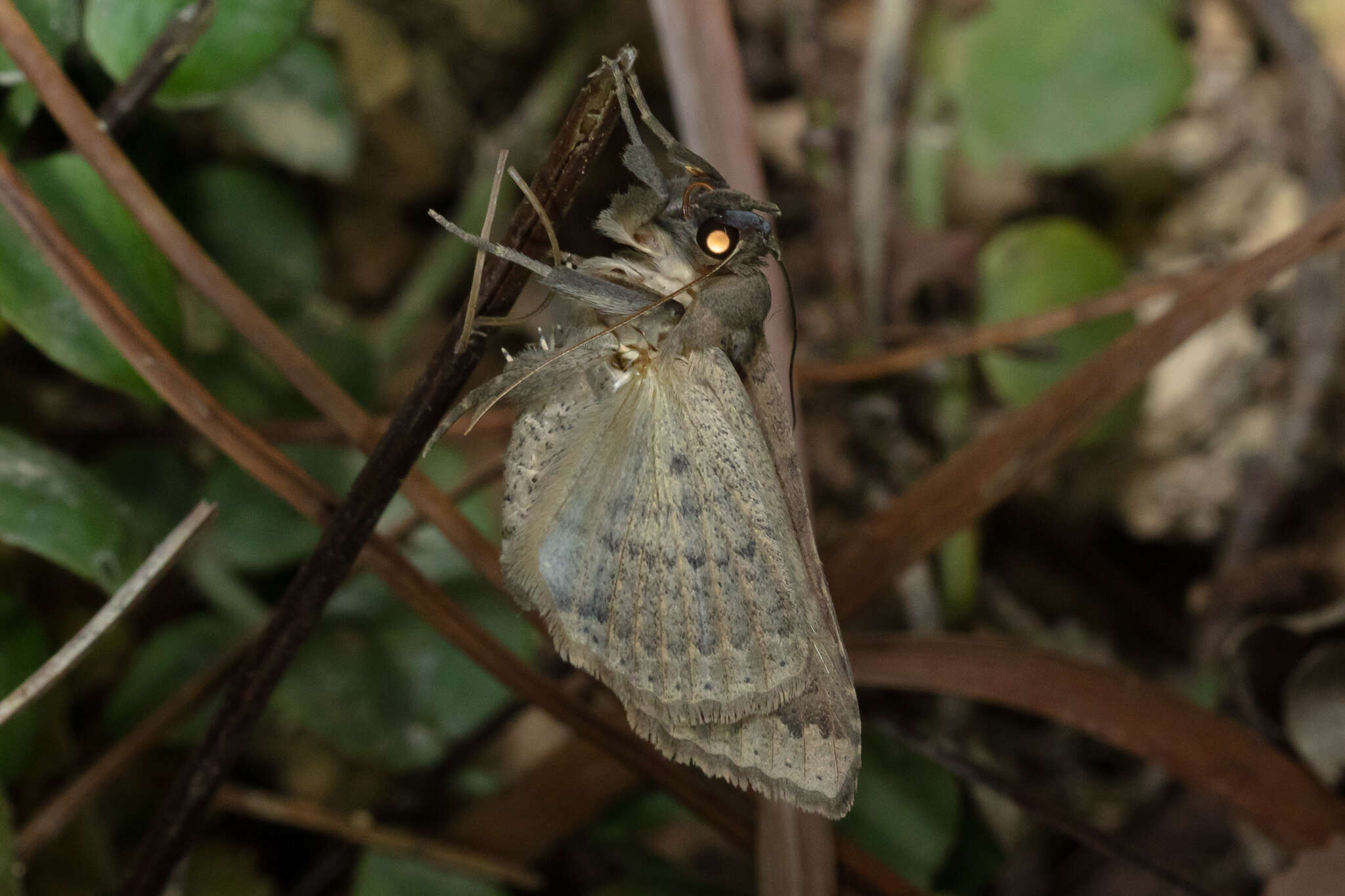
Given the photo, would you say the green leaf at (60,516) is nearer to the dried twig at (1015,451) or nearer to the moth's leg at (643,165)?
the moth's leg at (643,165)

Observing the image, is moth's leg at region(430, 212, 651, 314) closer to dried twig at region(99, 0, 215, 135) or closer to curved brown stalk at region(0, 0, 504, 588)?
curved brown stalk at region(0, 0, 504, 588)

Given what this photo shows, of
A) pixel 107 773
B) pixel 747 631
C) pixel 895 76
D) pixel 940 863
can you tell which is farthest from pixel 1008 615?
pixel 107 773

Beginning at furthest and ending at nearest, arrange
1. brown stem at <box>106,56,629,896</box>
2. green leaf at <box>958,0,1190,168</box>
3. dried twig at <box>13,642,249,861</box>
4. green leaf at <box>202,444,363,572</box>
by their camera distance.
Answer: green leaf at <box>958,0,1190,168</box> → green leaf at <box>202,444,363,572</box> → dried twig at <box>13,642,249,861</box> → brown stem at <box>106,56,629,896</box>

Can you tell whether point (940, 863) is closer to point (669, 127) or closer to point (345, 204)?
point (669, 127)

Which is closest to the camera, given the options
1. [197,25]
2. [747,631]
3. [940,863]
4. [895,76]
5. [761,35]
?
[747,631]

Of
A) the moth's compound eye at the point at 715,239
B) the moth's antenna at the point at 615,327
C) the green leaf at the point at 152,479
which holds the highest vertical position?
the moth's compound eye at the point at 715,239

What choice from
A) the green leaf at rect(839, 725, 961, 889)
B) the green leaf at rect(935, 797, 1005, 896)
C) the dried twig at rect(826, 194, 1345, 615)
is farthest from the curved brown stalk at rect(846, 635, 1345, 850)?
the green leaf at rect(935, 797, 1005, 896)

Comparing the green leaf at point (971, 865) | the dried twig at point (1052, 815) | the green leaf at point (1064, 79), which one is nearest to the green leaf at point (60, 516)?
the dried twig at point (1052, 815)
